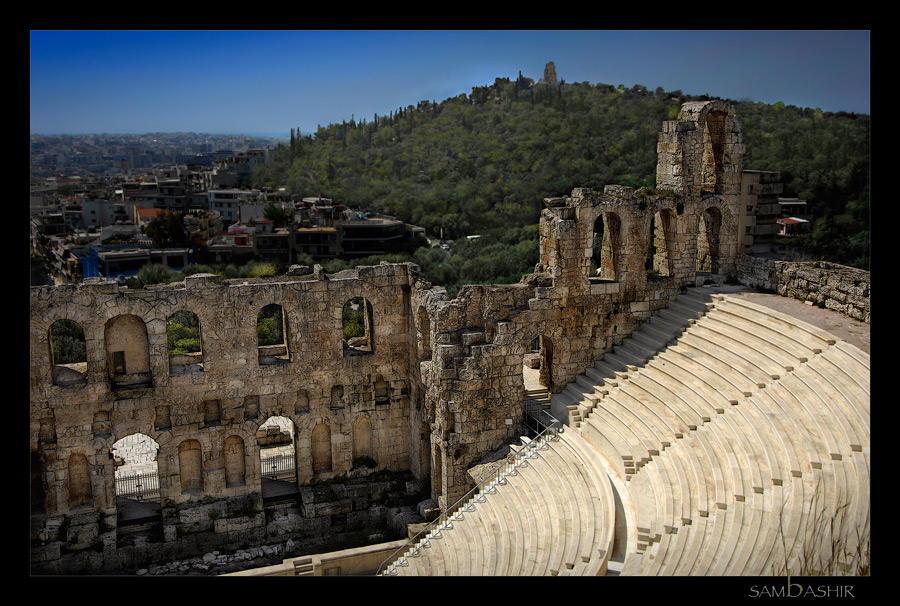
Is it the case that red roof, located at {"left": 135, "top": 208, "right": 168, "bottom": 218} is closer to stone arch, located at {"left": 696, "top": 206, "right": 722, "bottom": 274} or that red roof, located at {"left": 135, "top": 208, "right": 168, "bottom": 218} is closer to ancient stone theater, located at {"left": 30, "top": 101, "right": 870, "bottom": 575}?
ancient stone theater, located at {"left": 30, "top": 101, "right": 870, "bottom": 575}

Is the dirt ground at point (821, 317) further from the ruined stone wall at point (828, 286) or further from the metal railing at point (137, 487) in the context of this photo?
the metal railing at point (137, 487)

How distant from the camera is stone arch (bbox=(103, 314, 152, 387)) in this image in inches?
879

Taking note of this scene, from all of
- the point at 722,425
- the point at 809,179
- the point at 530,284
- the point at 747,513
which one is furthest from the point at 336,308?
the point at 809,179

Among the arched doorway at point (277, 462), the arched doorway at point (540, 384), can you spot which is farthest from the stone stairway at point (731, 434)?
the arched doorway at point (277, 462)

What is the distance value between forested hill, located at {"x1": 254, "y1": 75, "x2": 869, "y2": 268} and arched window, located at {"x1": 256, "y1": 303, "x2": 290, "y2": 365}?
2074cm

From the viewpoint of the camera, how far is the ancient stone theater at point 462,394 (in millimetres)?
18484

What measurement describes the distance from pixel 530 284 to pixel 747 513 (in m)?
9.68

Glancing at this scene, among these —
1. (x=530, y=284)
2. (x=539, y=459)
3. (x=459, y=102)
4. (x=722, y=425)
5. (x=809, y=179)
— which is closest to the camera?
(x=722, y=425)

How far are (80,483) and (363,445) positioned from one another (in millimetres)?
7887

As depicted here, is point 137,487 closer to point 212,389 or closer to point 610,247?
point 212,389

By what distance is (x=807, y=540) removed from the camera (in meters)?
13.6

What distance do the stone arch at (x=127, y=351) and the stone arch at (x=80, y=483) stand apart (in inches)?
89.4

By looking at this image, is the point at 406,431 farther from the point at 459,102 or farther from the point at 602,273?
the point at 459,102

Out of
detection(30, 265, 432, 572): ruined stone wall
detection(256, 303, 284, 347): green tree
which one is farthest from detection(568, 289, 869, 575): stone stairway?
A: detection(256, 303, 284, 347): green tree
